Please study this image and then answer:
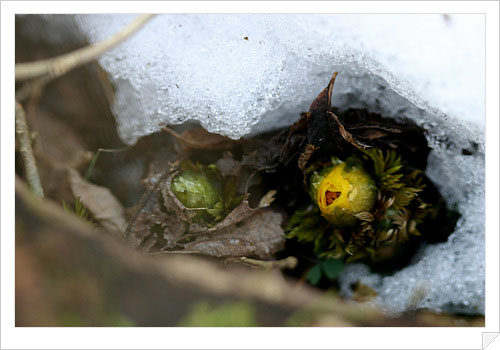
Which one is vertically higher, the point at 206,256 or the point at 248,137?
the point at 248,137

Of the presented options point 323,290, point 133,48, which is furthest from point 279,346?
point 133,48

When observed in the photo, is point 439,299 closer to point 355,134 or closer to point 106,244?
point 355,134

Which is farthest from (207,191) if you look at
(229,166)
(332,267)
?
(332,267)

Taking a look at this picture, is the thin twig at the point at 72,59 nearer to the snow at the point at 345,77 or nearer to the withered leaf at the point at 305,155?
the snow at the point at 345,77

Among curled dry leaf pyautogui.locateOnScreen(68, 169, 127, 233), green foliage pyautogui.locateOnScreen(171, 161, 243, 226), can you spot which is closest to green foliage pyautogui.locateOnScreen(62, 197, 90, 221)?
curled dry leaf pyautogui.locateOnScreen(68, 169, 127, 233)

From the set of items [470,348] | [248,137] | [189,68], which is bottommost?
[470,348]

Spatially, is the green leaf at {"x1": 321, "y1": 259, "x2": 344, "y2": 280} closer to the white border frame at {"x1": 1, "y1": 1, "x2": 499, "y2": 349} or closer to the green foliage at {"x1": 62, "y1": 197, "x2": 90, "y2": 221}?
the white border frame at {"x1": 1, "y1": 1, "x2": 499, "y2": 349}

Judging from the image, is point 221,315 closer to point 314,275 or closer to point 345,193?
point 314,275
